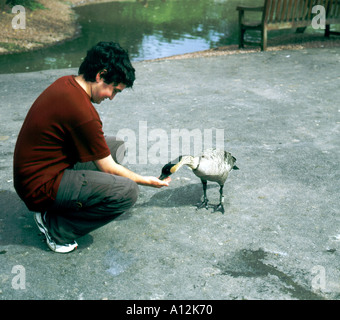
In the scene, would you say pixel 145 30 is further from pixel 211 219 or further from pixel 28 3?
pixel 211 219

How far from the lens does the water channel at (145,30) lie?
1148 cm

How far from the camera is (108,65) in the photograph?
105 inches

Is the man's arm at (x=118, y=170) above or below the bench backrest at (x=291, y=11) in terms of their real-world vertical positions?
below

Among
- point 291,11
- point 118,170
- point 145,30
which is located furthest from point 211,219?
point 145,30

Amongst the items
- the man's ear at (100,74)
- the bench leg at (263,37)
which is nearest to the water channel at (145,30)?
the bench leg at (263,37)

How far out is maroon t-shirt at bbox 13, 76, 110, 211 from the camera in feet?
8.43

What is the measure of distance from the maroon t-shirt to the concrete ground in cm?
58

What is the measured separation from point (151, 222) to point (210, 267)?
→ 73 cm

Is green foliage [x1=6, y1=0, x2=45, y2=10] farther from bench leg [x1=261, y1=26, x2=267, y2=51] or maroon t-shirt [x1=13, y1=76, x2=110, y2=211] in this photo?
maroon t-shirt [x1=13, y1=76, x2=110, y2=211]

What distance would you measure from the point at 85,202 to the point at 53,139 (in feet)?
1.60

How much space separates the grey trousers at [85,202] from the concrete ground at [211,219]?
23 centimetres

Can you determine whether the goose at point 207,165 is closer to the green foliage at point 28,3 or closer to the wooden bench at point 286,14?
the wooden bench at point 286,14

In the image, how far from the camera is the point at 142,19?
18.2m
